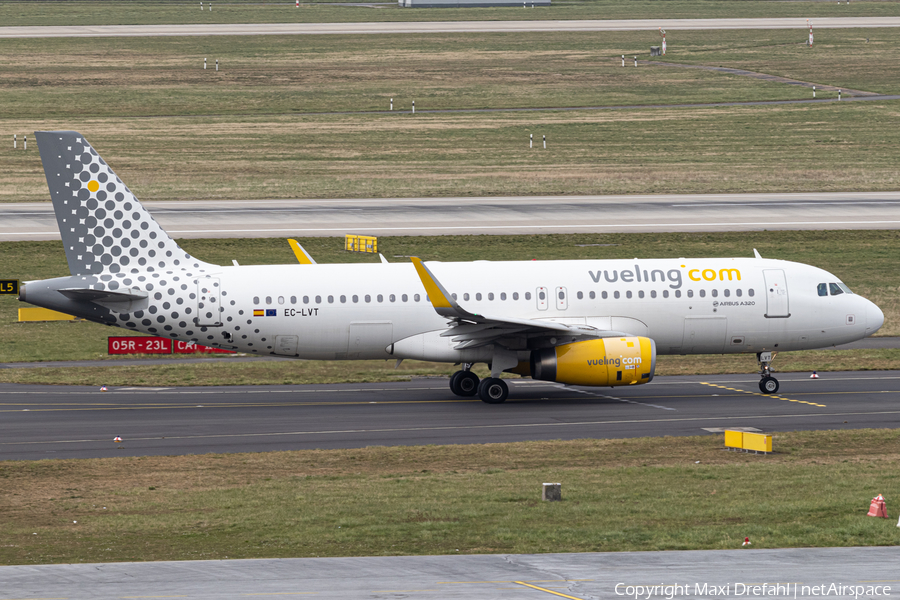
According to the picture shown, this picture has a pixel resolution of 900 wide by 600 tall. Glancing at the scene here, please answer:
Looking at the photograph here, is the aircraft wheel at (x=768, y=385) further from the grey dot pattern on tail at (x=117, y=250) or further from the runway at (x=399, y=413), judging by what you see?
the grey dot pattern on tail at (x=117, y=250)

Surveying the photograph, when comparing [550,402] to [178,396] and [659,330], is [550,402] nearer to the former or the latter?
[659,330]

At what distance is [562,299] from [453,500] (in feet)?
48.7

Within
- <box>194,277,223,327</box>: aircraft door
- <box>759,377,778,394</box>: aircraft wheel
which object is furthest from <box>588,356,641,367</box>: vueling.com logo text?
<box>194,277,223,327</box>: aircraft door

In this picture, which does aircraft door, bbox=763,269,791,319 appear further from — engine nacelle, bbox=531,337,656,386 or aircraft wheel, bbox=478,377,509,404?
aircraft wheel, bbox=478,377,509,404

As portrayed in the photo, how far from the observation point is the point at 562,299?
127 ft

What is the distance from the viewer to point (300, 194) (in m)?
78.9

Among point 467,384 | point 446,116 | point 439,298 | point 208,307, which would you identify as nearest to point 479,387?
point 467,384

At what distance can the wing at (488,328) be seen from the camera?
35938 millimetres

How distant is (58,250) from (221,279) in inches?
1033

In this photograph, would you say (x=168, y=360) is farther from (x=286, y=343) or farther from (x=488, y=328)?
(x=488, y=328)

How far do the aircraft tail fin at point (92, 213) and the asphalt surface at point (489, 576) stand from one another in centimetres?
1856

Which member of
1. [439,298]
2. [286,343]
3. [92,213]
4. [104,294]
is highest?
[92,213]

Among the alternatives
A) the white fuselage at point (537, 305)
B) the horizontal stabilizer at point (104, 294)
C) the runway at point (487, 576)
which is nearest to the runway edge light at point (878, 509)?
the runway at point (487, 576)

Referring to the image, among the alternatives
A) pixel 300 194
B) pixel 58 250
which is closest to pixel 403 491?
pixel 58 250
